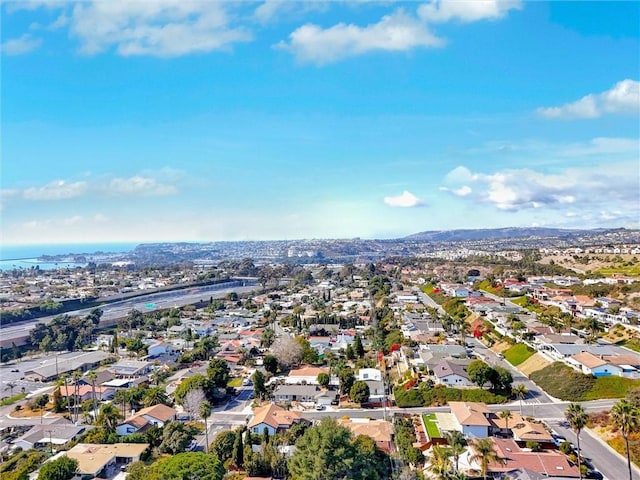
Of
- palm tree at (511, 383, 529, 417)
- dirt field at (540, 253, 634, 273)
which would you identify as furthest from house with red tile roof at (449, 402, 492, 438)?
dirt field at (540, 253, 634, 273)

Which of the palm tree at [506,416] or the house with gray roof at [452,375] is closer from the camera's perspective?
the palm tree at [506,416]

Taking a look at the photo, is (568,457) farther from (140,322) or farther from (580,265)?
(580,265)

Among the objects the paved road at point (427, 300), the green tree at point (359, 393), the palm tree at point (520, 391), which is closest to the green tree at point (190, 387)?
the green tree at point (359, 393)

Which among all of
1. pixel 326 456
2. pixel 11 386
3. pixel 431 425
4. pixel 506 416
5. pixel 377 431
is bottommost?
pixel 11 386

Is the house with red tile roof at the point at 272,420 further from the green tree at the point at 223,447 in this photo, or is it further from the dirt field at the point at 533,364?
the dirt field at the point at 533,364

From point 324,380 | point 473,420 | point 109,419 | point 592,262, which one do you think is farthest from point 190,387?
point 592,262

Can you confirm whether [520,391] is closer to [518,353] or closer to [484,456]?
[484,456]

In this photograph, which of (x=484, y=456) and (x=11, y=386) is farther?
(x=11, y=386)
